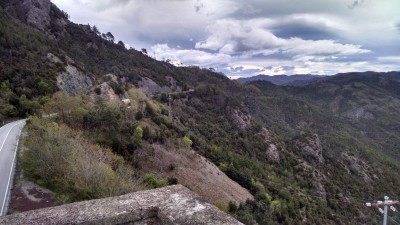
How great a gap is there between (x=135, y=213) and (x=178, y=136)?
48.6m

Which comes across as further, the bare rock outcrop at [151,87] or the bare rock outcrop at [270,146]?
the bare rock outcrop at [151,87]

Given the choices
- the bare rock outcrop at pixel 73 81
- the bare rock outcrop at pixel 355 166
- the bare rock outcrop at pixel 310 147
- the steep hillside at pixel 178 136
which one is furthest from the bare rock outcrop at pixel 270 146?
the bare rock outcrop at pixel 73 81

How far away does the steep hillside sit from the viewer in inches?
1410

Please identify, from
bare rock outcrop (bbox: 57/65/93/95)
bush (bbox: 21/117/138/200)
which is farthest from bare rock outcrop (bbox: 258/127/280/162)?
bush (bbox: 21/117/138/200)

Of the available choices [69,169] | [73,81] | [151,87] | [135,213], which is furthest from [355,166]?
[135,213]

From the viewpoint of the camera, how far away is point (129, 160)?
1377 inches

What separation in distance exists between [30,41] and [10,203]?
67.9 metres

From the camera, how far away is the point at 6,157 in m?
26.8

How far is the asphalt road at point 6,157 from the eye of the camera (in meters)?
19.0

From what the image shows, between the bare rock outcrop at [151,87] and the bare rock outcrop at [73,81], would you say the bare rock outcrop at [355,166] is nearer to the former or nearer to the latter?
the bare rock outcrop at [151,87]

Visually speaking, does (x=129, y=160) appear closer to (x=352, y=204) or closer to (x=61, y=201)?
(x=61, y=201)

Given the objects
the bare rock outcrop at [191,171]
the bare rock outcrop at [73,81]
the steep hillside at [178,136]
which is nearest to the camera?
the steep hillside at [178,136]

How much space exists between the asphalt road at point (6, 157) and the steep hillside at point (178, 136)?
80.7 inches

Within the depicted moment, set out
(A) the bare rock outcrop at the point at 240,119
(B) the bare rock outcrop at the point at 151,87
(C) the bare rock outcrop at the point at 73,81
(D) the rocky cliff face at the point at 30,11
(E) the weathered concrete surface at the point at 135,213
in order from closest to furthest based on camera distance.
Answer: (E) the weathered concrete surface at the point at 135,213, (C) the bare rock outcrop at the point at 73,81, (A) the bare rock outcrop at the point at 240,119, (D) the rocky cliff face at the point at 30,11, (B) the bare rock outcrop at the point at 151,87
